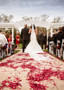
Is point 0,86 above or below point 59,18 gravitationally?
below

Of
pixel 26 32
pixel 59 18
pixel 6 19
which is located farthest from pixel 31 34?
pixel 6 19

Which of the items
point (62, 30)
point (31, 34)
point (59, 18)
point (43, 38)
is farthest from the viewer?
point (59, 18)

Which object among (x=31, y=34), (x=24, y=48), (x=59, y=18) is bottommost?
(x=24, y=48)

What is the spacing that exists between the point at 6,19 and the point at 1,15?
2032 millimetres

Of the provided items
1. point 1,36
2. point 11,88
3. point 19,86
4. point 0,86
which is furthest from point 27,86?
point 1,36

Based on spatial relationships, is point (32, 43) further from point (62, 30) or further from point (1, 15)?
point (1, 15)

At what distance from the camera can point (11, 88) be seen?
7.92 feet

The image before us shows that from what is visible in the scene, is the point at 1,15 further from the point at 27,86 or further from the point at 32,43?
the point at 27,86

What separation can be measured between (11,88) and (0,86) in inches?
9.8

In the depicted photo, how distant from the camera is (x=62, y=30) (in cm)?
663

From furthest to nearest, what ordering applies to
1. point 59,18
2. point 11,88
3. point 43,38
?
point 59,18, point 43,38, point 11,88

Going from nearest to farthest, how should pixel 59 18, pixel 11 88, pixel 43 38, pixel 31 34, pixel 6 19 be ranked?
pixel 11 88 < pixel 31 34 < pixel 43 38 < pixel 59 18 < pixel 6 19

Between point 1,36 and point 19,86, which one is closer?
point 19,86

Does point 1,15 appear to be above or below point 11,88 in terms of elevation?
above
